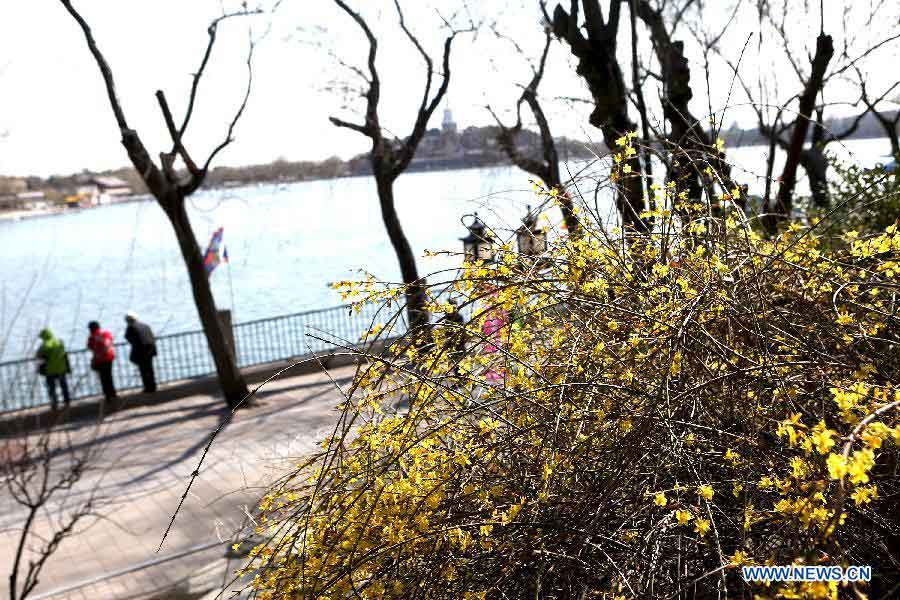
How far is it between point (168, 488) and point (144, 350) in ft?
19.7

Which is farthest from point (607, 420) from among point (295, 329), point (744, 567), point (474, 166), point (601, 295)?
point (474, 166)

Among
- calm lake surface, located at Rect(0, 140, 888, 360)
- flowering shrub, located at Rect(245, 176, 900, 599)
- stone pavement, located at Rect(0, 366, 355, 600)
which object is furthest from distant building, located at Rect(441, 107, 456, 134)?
flowering shrub, located at Rect(245, 176, 900, 599)

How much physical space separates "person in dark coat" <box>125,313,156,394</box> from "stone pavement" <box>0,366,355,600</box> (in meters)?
0.58

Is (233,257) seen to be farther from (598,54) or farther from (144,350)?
(598,54)

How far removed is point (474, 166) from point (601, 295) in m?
21.6

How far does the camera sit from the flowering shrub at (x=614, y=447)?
99.1 inches

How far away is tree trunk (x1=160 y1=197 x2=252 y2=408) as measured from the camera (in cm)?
1523

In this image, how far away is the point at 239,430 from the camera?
1357cm

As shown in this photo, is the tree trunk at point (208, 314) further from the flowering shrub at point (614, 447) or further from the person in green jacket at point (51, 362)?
the flowering shrub at point (614, 447)

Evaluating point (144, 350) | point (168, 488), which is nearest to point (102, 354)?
point (144, 350)

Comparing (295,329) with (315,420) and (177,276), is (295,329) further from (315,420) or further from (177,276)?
(177,276)

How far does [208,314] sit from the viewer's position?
51.1 ft

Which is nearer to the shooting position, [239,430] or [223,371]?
[239,430]

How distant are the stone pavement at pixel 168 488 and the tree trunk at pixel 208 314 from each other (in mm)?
438
